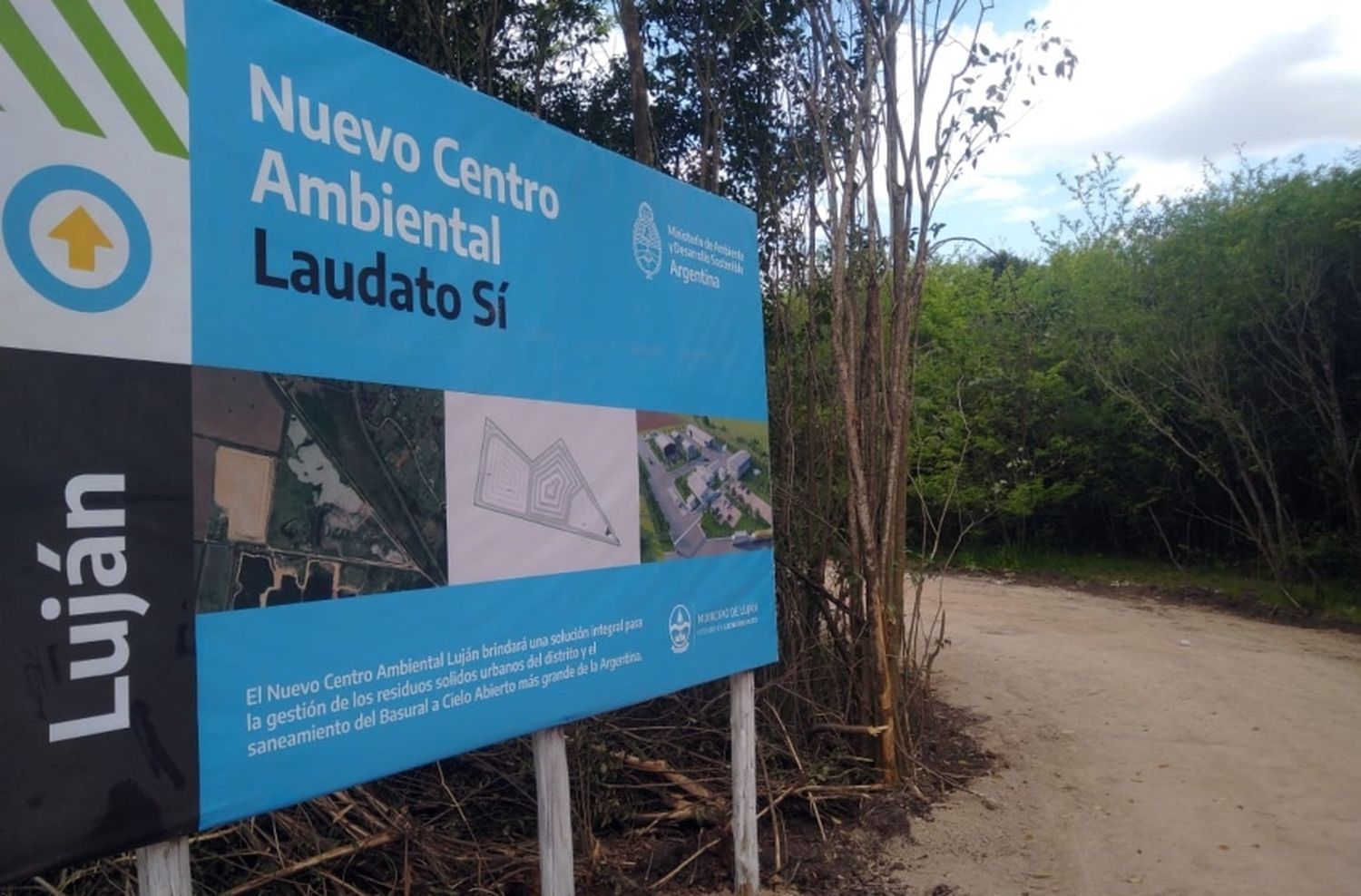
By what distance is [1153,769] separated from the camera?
714 cm

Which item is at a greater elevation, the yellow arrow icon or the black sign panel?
the yellow arrow icon

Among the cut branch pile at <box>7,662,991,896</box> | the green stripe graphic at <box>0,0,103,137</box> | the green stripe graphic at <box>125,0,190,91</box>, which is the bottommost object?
the cut branch pile at <box>7,662,991,896</box>

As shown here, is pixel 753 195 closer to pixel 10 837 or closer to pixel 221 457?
pixel 221 457

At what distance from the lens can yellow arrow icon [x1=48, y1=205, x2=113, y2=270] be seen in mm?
2219

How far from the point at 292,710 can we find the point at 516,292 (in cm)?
141

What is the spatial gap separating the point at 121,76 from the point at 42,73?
0.17 meters

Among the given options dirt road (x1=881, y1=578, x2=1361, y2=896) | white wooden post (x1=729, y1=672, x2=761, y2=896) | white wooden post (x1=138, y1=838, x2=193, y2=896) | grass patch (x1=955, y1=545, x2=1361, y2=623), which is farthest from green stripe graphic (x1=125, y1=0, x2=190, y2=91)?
grass patch (x1=955, y1=545, x2=1361, y2=623)

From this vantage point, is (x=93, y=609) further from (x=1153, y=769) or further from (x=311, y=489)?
(x=1153, y=769)

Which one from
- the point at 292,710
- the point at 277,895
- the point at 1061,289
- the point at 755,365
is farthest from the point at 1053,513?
the point at 292,710

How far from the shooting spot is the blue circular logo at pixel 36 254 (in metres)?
2.14

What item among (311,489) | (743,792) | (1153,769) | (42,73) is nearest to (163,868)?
(311,489)

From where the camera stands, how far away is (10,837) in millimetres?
2053

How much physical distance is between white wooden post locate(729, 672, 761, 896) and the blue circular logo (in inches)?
122

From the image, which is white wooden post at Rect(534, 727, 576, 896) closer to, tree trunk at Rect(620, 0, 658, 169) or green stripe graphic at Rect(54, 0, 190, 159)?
green stripe graphic at Rect(54, 0, 190, 159)
